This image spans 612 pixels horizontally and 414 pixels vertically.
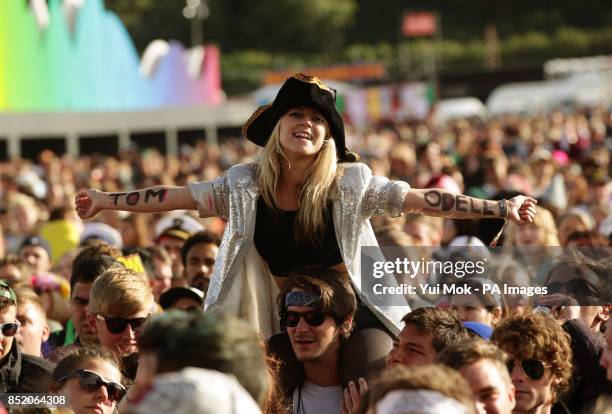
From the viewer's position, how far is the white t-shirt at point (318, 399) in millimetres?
5566

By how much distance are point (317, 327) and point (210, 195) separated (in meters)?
0.76

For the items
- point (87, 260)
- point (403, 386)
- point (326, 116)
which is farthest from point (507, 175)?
point (403, 386)

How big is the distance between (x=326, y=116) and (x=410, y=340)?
1.03m

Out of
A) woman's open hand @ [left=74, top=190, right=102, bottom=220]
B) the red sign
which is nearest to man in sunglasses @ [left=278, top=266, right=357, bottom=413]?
woman's open hand @ [left=74, top=190, right=102, bottom=220]

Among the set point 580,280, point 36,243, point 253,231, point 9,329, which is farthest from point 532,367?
point 36,243

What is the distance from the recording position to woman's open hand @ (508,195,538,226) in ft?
19.0

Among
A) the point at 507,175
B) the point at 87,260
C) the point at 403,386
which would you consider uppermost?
the point at 507,175

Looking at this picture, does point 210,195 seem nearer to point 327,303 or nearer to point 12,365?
point 327,303

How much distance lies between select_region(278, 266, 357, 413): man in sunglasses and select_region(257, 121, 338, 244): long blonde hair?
0.71ft

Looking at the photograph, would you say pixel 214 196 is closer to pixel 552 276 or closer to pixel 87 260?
pixel 552 276

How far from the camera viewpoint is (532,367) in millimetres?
5203

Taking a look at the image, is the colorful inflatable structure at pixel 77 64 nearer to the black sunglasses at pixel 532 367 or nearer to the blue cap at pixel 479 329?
the blue cap at pixel 479 329

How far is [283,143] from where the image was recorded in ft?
19.2

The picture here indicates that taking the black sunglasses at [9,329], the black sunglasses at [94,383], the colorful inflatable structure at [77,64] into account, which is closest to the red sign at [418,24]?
the colorful inflatable structure at [77,64]
